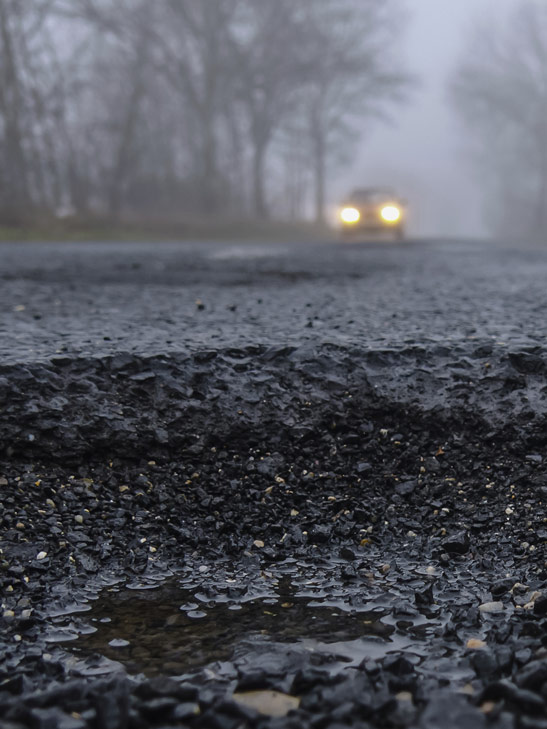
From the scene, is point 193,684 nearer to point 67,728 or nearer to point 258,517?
point 67,728

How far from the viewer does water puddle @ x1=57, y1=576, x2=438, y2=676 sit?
1237 millimetres

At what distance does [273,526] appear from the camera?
5.31 feet

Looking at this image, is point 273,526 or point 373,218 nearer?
point 273,526

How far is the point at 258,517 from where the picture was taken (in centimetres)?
163

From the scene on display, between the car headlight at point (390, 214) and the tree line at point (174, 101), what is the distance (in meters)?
6.24

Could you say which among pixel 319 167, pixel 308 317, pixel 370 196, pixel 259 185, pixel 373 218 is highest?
pixel 319 167

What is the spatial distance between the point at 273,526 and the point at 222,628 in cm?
33

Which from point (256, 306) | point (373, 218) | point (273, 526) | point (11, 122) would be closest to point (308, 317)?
point (256, 306)

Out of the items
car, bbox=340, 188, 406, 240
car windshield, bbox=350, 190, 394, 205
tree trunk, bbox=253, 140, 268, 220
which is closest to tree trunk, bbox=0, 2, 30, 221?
car, bbox=340, 188, 406, 240

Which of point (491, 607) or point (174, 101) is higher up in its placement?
point (174, 101)

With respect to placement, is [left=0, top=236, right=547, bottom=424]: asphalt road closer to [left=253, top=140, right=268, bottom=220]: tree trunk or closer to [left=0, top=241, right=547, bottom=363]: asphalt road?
[left=0, top=241, right=547, bottom=363]: asphalt road

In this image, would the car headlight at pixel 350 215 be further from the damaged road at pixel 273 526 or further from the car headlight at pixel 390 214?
the damaged road at pixel 273 526

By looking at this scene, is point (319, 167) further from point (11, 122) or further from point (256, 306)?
point (256, 306)

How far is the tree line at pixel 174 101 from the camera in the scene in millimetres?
16344
